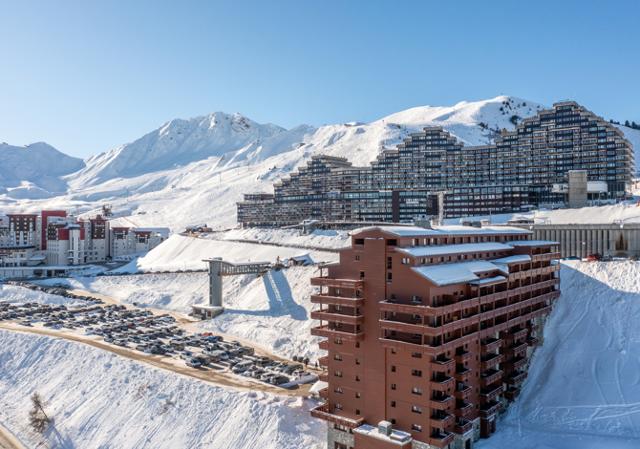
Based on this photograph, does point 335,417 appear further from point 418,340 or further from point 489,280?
point 489,280

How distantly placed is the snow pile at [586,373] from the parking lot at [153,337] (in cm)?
2380

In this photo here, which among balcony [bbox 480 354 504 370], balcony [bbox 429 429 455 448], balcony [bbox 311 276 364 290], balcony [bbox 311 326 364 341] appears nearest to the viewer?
balcony [bbox 429 429 455 448]

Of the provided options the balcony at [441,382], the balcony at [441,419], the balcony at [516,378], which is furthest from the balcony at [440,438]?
the balcony at [516,378]

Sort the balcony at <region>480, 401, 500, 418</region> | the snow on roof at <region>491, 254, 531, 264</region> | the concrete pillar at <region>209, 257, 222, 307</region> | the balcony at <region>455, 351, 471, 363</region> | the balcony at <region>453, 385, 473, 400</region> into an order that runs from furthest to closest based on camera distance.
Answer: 1. the concrete pillar at <region>209, 257, 222, 307</region>
2. the snow on roof at <region>491, 254, 531, 264</region>
3. the balcony at <region>480, 401, 500, 418</region>
4. the balcony at <region>455, 351, 471, 363</region>
5. the balcony at <region>453, 385, 473, 400</region>

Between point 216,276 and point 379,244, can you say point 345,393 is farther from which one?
point 216,276

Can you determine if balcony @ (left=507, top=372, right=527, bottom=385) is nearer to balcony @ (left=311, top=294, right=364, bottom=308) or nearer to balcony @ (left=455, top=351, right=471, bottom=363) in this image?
balcony @ (left=455, top=351, right=471, bottom=363)

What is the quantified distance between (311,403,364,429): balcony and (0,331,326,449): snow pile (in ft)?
7.95

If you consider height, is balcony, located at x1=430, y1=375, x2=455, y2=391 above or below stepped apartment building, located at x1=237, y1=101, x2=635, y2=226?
below

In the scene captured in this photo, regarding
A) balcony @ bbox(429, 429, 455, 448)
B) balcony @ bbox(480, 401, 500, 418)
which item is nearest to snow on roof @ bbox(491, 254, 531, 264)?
balcony @ bbox(480, 401, 500, 418)

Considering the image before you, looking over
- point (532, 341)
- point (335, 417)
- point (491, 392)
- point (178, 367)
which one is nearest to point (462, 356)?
point (491, 392)

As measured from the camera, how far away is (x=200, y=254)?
5364 inches

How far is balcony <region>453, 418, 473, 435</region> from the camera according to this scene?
45.4 m

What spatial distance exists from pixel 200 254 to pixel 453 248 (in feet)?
312

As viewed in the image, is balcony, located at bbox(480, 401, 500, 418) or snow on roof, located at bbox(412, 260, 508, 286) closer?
snow on roof, located at bbox(412, 260, 508, 286)
